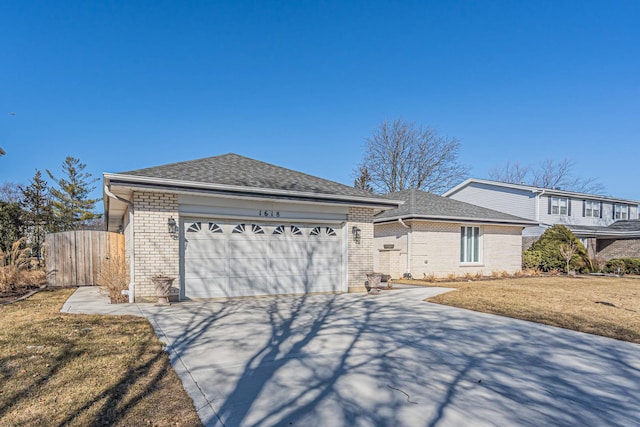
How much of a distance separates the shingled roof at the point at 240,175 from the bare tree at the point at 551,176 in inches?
1577

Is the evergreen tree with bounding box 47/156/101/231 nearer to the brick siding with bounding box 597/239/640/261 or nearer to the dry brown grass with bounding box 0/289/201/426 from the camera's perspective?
the dry brown grass with bounding box 0/289/201/426

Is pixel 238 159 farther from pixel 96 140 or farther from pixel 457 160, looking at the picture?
pixel 457 160

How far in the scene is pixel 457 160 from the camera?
33562 millimetres

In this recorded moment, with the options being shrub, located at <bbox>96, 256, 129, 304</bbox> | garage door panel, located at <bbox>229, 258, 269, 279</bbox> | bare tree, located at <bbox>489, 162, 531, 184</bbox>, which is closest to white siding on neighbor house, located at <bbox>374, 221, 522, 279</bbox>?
garage door panel, located at <bbox>229, 258, 269, 279</bbox>

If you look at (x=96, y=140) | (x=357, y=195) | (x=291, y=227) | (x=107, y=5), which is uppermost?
(x=107, y=5)

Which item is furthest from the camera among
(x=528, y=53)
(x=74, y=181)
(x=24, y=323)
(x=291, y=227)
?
(x=74, y=181)

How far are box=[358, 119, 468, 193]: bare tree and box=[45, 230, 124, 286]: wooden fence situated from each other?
79.0 ft

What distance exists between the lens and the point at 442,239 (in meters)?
16.9

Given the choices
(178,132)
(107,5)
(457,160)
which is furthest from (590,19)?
(457,160)

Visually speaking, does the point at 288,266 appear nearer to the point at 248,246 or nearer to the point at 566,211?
the point at 248,246

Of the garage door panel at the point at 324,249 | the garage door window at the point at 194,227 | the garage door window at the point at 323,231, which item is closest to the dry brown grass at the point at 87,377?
the garage door window at the point at 194,227

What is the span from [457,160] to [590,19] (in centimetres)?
2142

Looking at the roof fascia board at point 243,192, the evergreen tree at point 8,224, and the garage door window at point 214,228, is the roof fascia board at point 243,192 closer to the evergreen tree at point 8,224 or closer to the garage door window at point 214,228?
the garage door window at point 214,228

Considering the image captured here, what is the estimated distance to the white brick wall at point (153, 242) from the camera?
8453 millimetres
